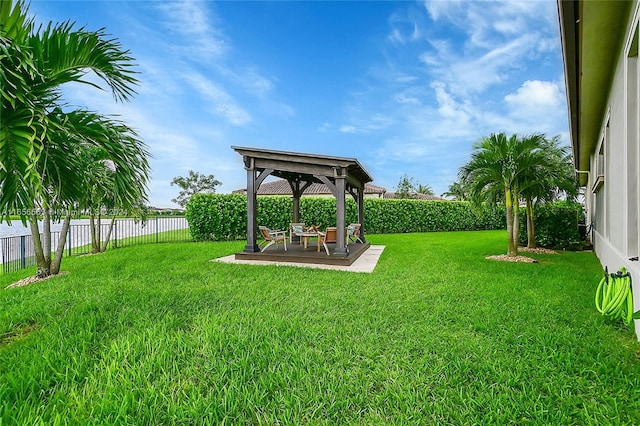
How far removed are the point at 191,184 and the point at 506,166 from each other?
172ft

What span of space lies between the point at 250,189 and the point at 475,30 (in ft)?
43.3

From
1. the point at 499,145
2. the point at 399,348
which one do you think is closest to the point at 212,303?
the point at 399,348

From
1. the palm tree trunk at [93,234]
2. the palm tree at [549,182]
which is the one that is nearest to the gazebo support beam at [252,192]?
the palm tree trunk at [93,234]

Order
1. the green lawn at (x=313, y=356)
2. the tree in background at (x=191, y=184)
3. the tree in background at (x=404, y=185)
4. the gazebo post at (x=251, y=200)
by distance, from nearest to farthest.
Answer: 1. the green lawn at (x=313, y=356)
2. the gazebo post at (x=251, y=200)
3. the tree in background at (x=404, y=185)
4. the tree in background at (x=191, y=184)

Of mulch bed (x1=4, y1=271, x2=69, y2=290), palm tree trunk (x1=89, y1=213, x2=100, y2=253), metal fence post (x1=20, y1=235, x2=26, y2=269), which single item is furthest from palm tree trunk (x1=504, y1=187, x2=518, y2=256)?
palm tree trunk (x1=89, y1=213, x2=100, y2=253)

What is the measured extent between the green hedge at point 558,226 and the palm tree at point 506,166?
3.33 m

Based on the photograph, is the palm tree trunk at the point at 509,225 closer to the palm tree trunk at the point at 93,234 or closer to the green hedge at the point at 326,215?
the green hedge at the point at 326,215

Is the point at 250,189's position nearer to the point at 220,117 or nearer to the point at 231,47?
the point at 231,47

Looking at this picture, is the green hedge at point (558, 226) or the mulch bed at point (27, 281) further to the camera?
the green hedge at point (558, 226)

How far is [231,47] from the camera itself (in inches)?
591

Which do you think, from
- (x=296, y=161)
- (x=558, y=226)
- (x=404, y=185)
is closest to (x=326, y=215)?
(x=296, y=161)

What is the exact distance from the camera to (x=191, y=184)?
53312 millimetres

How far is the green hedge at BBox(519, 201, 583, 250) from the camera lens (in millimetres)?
12031

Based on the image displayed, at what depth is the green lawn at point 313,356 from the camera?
2328 mm
